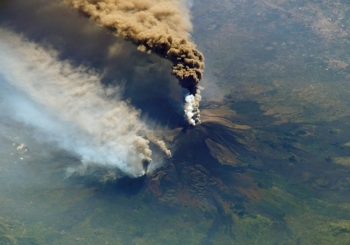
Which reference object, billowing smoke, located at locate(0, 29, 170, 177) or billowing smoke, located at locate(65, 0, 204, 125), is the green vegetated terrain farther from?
billowing smoke, located at locate(65, 0, 204, 125)

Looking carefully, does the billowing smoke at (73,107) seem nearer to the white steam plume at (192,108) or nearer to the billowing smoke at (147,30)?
the billowing smoke at (147,30)

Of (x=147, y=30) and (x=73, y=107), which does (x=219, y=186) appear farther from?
(x=147, y=30)

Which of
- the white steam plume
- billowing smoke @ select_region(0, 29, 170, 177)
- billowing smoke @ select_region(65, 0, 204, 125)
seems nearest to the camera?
billowing smoke @ select_region(65, 0, 204, 125)

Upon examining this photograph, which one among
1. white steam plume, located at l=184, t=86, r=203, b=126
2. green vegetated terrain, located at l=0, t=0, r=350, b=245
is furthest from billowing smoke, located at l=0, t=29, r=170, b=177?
white steam plume, located at l=184, t=86, r=203, b=126

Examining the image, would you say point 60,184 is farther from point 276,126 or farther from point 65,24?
point 276,126

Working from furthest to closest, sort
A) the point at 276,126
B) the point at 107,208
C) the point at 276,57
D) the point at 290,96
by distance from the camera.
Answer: the point at 276,57 → the point at 290,96 → the point at 276,126 → the point at 107,208

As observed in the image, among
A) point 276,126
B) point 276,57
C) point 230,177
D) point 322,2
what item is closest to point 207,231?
point 230,177

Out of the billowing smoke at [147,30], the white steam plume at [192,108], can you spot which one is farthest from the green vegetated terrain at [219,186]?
the billowing smoke at [147,30]
